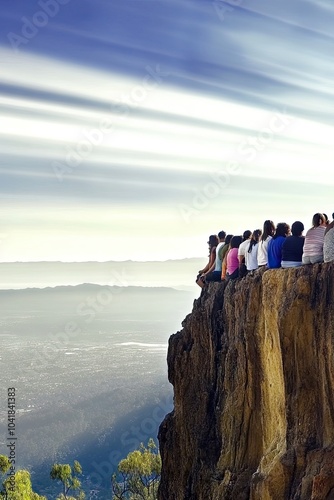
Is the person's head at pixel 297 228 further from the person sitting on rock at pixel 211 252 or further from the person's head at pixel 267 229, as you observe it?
the person sitting on rock at pixel 211 252

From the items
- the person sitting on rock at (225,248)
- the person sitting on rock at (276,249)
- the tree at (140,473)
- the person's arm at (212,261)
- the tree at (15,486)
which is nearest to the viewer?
the person sitting on rock at (276,249)

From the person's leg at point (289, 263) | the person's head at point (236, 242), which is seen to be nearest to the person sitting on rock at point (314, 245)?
the person's leg at point (289, 263)

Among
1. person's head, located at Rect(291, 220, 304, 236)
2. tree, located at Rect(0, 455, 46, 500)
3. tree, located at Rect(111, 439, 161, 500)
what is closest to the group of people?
person's head, located at Rect(291, 220, 304, 236)

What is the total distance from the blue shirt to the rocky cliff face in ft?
2.40

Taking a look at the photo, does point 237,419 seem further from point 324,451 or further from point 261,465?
point 324,451

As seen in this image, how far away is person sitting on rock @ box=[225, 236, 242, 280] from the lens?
2871cm

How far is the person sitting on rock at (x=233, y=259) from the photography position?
2871 centimetres

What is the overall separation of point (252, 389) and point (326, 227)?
6106mm

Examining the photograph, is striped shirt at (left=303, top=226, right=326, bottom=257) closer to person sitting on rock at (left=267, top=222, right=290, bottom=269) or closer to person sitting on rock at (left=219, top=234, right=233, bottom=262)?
person sitting on rock at (left=267, top=222, right=290, bottom=269)

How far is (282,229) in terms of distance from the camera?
2425 cm

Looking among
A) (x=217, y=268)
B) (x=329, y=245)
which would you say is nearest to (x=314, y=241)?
(x=329, y=245)

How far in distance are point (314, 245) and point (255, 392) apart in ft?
18.2

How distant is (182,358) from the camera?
32500mm

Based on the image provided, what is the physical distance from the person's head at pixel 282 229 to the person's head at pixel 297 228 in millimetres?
845
